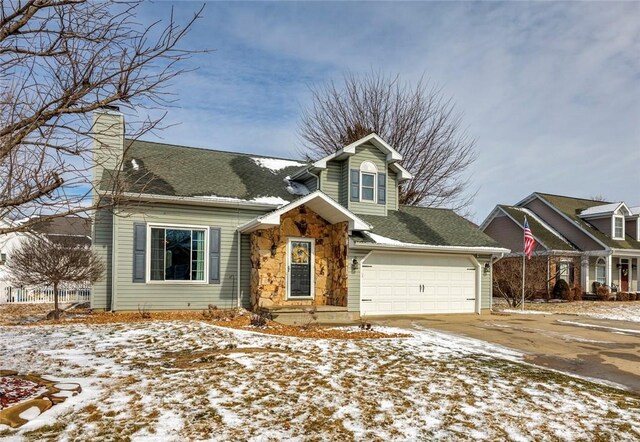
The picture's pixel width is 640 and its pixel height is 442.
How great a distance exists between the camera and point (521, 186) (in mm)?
35562

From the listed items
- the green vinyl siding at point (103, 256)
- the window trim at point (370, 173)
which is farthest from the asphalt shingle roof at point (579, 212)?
the green vinyl siding at point (103, 256)

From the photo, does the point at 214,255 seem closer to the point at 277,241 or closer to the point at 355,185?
the point at 277,241

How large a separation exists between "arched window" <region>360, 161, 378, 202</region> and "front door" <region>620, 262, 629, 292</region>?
21044mm

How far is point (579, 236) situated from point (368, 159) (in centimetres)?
1857

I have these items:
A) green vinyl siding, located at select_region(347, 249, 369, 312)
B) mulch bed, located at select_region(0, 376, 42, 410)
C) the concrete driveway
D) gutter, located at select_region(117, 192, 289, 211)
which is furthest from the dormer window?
mulch bed, located at select_region(0, 376, 42, 410)

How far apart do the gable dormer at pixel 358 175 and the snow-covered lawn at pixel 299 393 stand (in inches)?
281

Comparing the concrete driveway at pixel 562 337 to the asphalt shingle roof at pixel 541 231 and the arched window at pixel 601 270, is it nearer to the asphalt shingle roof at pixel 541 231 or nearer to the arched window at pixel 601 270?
the asphalt shingle roof at pixel 541 231

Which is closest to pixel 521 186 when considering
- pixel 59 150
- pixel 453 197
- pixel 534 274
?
pixel 453 197

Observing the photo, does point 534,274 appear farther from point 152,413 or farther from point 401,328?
point 152,413

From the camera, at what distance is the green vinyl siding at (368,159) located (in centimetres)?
1523

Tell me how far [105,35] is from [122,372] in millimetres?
4367

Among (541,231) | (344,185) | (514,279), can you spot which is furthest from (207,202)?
(541,231)

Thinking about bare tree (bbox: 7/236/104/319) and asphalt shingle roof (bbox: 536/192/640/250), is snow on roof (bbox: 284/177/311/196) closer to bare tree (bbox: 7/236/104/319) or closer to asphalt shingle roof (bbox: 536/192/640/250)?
bare tree (bbox: 7/236/104/319)

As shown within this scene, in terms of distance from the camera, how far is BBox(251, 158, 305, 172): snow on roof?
16567mm
